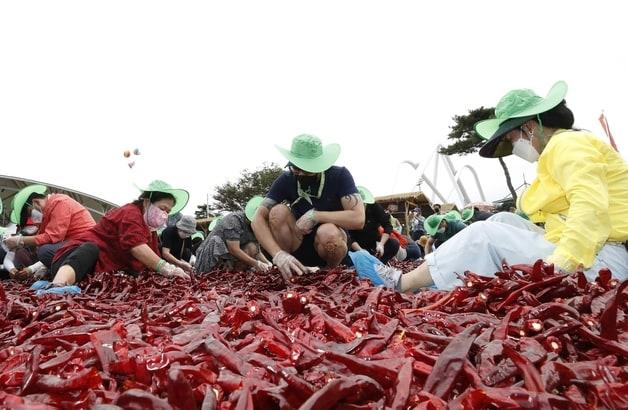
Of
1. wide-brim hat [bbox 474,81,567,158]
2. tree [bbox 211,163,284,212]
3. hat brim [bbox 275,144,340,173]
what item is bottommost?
Result: tree [bbox 211,163,284,212]

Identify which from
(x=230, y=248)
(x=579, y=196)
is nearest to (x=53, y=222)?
(x=230, y=248)

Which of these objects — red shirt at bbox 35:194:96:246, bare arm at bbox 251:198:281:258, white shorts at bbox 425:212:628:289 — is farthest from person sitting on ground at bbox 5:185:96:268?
white shorts at bbox 425:212:628:289

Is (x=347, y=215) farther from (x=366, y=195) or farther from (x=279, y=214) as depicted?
(x=366, y=195)

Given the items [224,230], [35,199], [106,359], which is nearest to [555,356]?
[106,359]

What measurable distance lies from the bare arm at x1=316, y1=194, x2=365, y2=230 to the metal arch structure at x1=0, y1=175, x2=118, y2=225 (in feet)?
70.1

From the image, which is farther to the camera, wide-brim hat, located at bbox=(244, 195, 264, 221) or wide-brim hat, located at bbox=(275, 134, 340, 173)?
wide-brim hat, located at bbox=(244, 195, 264, 221)

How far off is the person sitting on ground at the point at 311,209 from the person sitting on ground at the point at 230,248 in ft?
5.54

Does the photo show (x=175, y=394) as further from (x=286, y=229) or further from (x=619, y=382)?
(x=286, y=229)

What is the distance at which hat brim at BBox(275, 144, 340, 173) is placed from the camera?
4598mm

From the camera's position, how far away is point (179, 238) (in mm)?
8781

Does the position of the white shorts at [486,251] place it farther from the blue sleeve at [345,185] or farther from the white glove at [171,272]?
the white glove at [171,272]

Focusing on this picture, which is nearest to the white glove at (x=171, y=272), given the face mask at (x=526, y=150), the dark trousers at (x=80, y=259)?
the dark trousers at (x=80, y=259)

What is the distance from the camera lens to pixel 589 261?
2.89 meters

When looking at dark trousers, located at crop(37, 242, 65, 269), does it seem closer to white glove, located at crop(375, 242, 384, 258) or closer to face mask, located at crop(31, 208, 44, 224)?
face mask, located at crop(31, 208, 44, 224)
